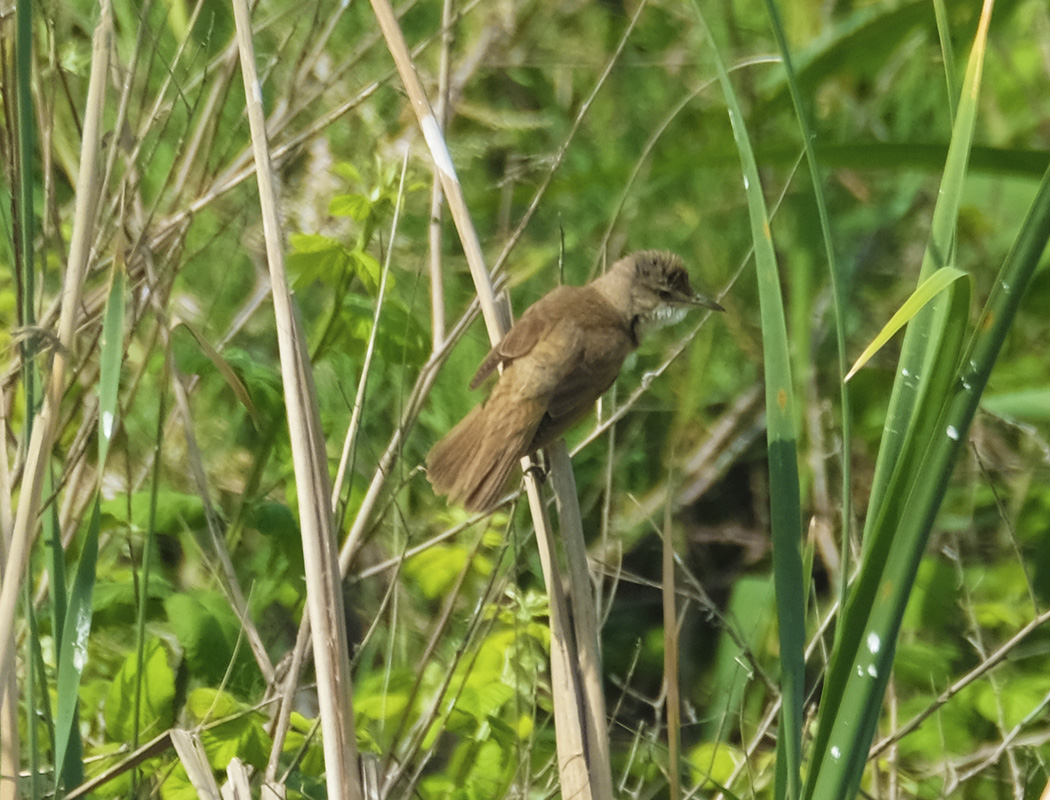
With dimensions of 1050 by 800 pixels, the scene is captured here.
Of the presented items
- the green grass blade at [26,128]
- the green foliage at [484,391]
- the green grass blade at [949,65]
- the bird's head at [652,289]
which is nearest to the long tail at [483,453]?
the green foliage at [484,391]

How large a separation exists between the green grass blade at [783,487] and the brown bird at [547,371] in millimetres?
677

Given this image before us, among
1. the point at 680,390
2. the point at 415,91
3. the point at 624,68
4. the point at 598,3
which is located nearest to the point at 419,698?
the point at 415,91

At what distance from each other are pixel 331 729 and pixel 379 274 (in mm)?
814

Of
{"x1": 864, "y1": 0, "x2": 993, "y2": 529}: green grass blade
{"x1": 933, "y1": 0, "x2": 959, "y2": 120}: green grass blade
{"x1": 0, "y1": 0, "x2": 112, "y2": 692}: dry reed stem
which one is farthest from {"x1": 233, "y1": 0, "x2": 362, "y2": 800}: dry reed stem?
{"x1": 933, "y1": 0, "x2": 959, "y2": 120}: green grass blade

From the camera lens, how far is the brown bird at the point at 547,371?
73.3 inches

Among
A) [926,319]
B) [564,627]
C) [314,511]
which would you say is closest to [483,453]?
[564,627]

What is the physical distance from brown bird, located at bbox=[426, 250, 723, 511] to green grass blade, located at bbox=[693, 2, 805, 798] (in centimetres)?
68

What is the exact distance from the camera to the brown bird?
1.86m

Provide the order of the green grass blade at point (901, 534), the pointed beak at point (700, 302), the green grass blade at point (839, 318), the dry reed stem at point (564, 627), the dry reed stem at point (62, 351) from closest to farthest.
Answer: the green grass blade at point (901, 534) → the green grass blade at point (839, 318) → the dry reed stem at point (62, 351) → the dry reed stem at point (564, 627) → the pointed beak at point (700, 302)

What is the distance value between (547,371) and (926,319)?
959 mm

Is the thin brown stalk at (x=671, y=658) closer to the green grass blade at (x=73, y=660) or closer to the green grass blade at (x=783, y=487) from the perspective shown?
the green grass blade at (x=783, y=487)

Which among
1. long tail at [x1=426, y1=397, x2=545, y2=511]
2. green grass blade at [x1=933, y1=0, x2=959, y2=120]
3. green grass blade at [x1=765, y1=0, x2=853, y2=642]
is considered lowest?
long tail at [x1=426, y1=397, x2=545, y2=511]

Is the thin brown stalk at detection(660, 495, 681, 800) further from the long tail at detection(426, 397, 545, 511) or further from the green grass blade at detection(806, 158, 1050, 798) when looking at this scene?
the long tail at detection(426, 397, 545, 511)

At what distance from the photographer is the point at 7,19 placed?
1723 mm
